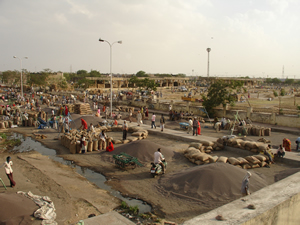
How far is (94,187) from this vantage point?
9195mm

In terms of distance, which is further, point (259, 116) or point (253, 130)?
point (259, 116)

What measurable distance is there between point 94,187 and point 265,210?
5.86m

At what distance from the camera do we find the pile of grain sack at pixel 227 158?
11.1 metres

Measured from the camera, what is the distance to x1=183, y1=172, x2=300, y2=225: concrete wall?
566cm

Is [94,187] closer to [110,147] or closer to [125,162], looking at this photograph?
[125,162]

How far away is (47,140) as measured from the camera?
16.8m

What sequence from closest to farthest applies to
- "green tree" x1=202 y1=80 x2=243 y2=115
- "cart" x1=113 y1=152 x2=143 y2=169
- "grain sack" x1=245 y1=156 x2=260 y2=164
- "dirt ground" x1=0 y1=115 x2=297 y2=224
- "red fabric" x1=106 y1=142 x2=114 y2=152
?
"dirt ground" x1=0 y1=115 x2=297 y2=224
"cart" x1=113 y1=152 x2=143 y2=169
"grain sack" x1=245 y1=156 x2=260 y2=164
"red fabric" x1=106 y1=142 x2=114 y2=152
"green tree" x1=202 y1=80 x2=243 y2=115

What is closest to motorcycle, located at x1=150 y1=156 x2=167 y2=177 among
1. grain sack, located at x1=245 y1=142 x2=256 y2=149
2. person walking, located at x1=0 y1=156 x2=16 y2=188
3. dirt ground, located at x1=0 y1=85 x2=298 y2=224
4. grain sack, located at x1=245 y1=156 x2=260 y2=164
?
dirt ground, located at x1=0 y1=85 x2=298 y2=224

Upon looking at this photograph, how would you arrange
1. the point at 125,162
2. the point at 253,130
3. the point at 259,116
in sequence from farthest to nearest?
the point at 259,116, the point at 253,130, the point at 125,162

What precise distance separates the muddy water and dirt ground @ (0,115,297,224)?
23cm

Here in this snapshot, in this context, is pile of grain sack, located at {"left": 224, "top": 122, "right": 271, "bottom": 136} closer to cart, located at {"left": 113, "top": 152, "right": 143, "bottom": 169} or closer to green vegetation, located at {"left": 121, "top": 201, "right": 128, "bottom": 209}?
cart, located at {"left": 113, "top": 152, "right": 143, "bottom": 169}

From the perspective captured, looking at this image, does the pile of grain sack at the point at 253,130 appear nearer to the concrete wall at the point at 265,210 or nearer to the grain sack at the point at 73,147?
the concrete wall at the point at 265,210

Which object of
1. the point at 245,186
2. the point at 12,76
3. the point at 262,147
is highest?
the point at 12,76

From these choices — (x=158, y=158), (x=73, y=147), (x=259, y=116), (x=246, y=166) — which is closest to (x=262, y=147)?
(x=246, y=166)
